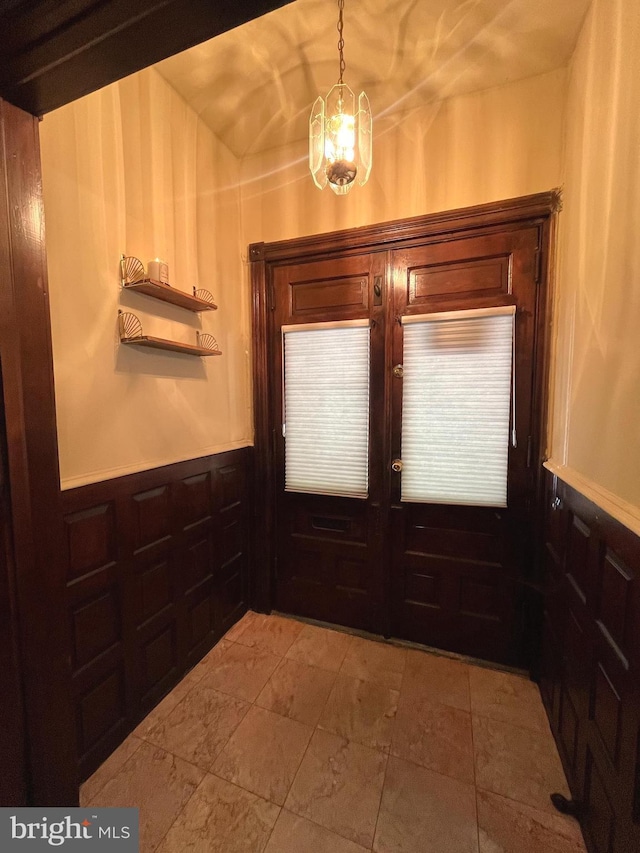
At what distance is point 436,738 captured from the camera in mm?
1431

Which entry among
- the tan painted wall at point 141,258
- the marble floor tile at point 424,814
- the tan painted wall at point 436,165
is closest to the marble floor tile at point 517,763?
the marble floor tile at point 424,814

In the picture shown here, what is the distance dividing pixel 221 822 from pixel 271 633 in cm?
96

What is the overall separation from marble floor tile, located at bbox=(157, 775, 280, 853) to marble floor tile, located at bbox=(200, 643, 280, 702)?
1.34 feet

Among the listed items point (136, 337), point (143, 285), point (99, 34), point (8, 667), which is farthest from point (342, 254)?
point (8, 667)

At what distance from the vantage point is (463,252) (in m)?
1.76

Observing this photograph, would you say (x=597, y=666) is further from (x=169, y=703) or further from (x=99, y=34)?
(x=99, y=34)

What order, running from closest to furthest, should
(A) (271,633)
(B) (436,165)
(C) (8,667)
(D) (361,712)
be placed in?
(C) (8,667)
(D) (361,712)
(B) (436,165)
(A) (271,633)

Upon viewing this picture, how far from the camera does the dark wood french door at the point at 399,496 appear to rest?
5.65 ft

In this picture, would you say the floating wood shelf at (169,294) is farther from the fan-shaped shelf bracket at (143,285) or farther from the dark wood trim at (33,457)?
the dark wood trim at (33,457)

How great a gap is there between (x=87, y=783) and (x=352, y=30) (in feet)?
10.5

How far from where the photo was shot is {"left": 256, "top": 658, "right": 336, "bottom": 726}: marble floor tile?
1.56 m

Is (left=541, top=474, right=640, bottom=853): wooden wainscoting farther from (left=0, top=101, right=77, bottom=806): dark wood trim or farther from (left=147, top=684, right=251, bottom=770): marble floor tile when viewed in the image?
(left=0, top=101, right=77, bottom=806): dark wood trim

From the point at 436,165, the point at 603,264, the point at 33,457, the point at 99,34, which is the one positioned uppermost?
the point at 436,165

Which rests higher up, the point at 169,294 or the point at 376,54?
the point at 376,54
